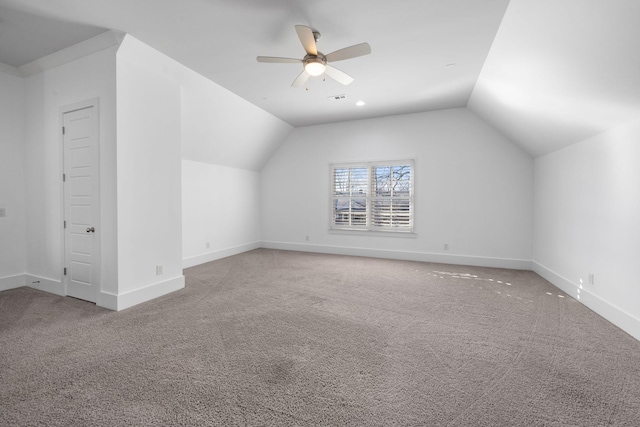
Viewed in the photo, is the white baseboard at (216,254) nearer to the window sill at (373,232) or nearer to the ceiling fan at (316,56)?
the window sill at (373,232)

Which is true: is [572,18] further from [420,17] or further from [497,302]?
[497,302]

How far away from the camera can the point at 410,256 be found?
5648mm

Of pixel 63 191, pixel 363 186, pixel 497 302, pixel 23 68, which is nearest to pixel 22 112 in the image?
pixel 23 68

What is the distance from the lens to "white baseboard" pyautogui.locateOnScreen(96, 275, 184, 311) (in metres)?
3.00

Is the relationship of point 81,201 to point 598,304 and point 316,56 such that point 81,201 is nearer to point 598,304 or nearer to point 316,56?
point 316,56

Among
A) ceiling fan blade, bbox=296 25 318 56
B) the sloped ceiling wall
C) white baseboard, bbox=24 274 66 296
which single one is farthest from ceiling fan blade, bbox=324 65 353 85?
white baseboard, bbox=24 274 66 296

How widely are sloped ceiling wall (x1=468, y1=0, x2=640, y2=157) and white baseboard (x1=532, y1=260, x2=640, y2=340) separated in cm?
182

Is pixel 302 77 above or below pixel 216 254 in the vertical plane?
above

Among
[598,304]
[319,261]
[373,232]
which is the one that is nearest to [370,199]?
[373,232]

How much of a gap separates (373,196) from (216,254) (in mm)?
3496

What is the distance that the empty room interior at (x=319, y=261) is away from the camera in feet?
5.90

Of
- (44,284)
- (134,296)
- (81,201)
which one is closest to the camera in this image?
(134,296)

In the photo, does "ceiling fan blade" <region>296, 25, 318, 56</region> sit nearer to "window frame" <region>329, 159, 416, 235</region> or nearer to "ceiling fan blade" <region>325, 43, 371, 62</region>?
"ceiling fan blade" <region>325, 43, 371, 62</region>

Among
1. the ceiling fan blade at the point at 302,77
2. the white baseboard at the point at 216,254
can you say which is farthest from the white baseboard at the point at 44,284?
the ceiling fan blade at the point at 302,77
